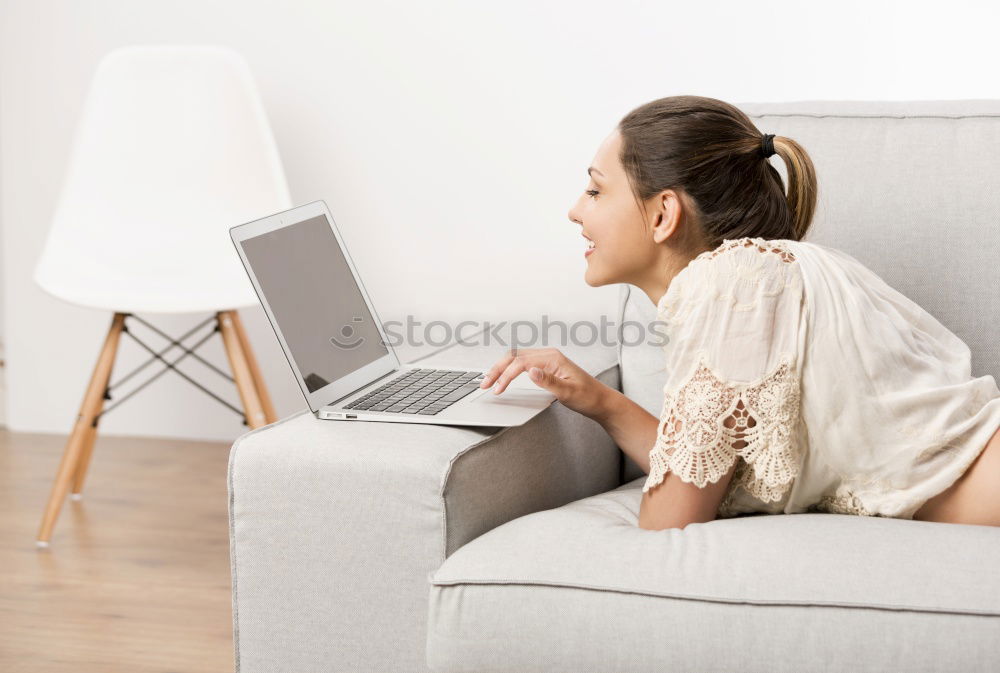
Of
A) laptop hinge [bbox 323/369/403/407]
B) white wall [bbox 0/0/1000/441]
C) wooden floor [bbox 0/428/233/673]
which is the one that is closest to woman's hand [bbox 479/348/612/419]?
laptop hinge [bbox 323/369/403/407]

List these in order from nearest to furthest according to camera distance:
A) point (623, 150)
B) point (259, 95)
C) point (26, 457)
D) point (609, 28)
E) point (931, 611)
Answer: point (931, 611), point (623, 150), point (609, 28), point (259, 95), point (26, 457)

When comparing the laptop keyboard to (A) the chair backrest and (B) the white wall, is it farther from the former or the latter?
(B) the white wall

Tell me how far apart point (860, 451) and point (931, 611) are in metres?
0.24

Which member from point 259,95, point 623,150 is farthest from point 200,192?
point 623,150

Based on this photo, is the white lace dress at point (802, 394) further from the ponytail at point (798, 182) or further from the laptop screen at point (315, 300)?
the laptop screen at point (315, 300)

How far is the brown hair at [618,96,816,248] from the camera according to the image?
1.29 metres

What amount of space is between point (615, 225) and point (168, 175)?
1359mm

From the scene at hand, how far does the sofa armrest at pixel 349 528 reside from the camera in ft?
3.92

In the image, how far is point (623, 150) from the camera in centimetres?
134

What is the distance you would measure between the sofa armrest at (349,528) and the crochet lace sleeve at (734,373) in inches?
8.9

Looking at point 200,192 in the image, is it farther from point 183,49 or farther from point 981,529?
point 981,529

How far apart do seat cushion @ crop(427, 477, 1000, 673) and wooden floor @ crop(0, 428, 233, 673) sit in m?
0.73

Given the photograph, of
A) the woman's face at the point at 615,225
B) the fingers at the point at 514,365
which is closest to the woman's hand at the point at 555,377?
the fingers at the point at 514,365

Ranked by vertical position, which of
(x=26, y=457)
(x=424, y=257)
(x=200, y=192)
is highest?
(x=200, y=192)
